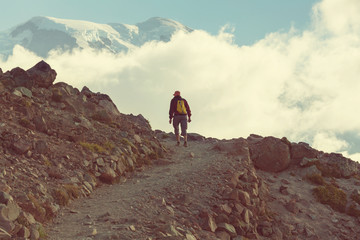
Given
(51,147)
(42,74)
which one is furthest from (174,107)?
(42,74)

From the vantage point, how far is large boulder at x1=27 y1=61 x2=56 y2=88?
21375mm

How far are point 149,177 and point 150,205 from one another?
4.47m

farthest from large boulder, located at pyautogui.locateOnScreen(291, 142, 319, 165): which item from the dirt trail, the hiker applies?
the hiker

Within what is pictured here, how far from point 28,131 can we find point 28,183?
446 centimetres

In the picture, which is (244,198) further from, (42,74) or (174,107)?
(42,74)

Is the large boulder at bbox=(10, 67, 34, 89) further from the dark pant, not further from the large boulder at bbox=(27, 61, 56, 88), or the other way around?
the dark pant

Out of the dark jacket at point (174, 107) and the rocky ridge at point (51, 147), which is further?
the dark jacket at point (174, 107)

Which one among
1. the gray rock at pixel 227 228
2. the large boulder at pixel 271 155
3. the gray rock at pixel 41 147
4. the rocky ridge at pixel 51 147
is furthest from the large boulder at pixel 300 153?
the gray rock at pixel 41 147

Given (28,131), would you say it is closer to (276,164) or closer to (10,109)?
(10,109)

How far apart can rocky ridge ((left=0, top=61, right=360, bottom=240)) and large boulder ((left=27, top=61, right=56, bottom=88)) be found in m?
0.07

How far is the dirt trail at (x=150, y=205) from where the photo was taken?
915cm

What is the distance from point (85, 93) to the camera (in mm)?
24734

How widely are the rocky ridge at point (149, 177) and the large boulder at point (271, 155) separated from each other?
0.21ft

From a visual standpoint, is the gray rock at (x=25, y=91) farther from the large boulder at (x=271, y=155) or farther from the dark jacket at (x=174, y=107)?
the large boulder at (x=271, y=155)
